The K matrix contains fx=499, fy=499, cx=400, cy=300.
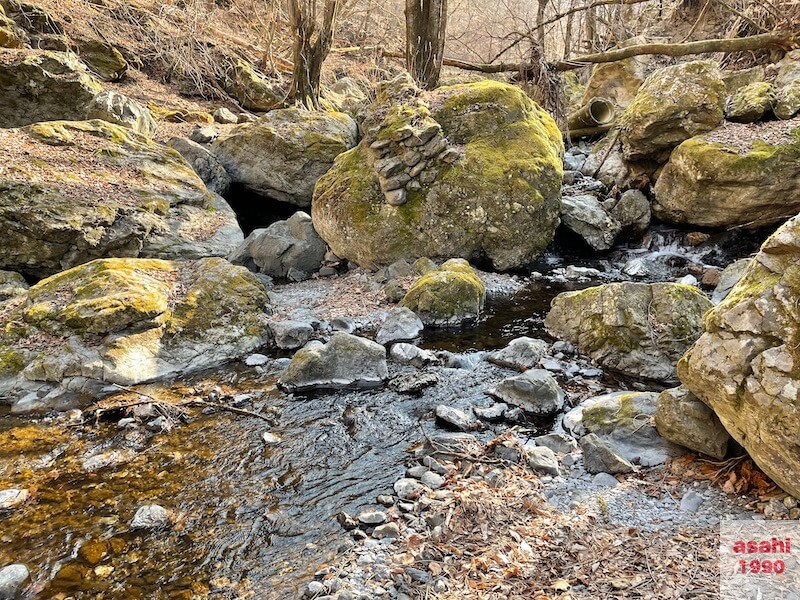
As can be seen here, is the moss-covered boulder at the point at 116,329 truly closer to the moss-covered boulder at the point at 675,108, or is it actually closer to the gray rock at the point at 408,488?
the gray rock at the point at 408,488

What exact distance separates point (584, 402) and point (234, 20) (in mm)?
19785

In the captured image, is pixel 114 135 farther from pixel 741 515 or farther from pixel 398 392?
pixel 741 515

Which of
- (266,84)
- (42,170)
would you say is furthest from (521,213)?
(266,84)

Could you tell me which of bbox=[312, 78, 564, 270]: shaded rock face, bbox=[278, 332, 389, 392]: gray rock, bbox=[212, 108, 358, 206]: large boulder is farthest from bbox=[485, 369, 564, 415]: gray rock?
bbox=[212, 108, 358, 206]: large boulder

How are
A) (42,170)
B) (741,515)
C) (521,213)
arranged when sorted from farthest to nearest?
(521,213), (42,170), (741,515)

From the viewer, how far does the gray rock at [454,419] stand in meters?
4.82

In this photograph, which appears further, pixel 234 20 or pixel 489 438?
pixel 234 20

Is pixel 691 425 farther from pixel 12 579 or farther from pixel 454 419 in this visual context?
pixel 12 579

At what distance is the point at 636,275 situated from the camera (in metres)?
9.16

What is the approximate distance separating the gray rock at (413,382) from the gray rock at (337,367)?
0.21 m

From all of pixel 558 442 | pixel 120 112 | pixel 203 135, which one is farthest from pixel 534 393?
pixel 120 112

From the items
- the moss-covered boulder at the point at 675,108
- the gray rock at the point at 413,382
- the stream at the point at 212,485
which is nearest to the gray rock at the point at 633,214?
the moss-covered boulder at the point at 675,108

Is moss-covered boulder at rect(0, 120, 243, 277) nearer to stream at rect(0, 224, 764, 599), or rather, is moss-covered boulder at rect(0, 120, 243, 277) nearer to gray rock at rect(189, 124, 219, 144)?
gray rock at rect(189, 124, 219, 144)

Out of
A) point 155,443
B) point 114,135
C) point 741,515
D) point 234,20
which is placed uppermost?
point 234,20
